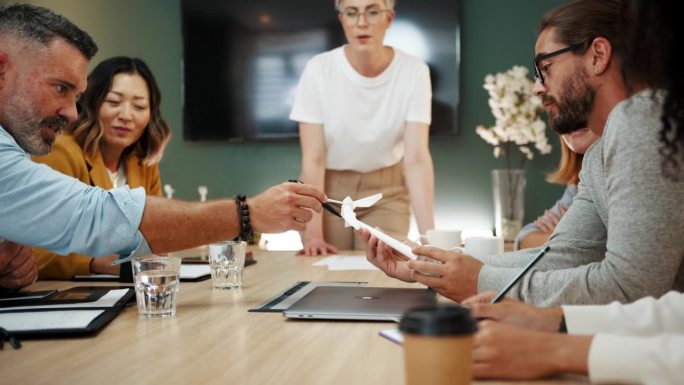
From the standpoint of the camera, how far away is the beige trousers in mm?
2889

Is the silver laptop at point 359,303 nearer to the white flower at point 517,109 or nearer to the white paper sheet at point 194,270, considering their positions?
the white paper sheet at point 194,270

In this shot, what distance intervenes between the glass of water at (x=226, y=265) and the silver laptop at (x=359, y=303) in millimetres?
222

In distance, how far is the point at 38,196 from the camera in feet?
4.49

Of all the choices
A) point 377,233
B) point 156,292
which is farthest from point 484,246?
point 156,292

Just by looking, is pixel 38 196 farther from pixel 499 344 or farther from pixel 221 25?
pixel 221 25

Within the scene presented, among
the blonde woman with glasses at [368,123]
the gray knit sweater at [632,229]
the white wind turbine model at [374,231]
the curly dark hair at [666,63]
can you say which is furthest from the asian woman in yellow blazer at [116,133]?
the curly dark hair at [666,63]

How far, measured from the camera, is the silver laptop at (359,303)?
121cm

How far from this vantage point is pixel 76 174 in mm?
A: 2221

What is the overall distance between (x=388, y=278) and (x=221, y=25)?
10.5 feet

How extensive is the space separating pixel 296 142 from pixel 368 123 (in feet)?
4.49

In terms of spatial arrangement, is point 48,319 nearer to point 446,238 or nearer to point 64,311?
point 64,311

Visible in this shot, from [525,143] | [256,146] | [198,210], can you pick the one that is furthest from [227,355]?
[256,146]

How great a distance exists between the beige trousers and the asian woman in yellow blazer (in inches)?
30.5

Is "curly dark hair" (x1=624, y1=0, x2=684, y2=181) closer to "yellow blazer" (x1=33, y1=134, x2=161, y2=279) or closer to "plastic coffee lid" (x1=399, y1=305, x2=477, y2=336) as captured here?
"plastic coffee lid" (x1=399, y1=305, x2=477, y2=336)
